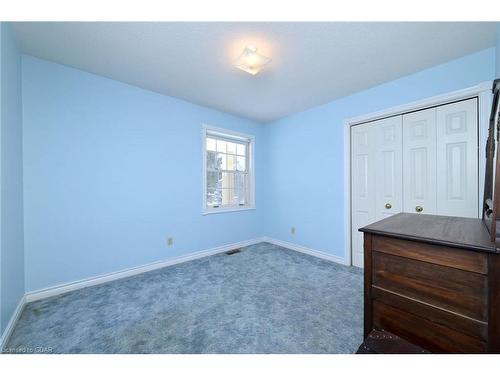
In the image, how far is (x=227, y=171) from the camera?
3777mm

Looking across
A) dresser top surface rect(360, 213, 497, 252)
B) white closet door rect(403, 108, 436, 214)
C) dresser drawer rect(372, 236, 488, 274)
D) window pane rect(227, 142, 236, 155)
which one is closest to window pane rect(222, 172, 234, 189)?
window pane rect(227, 142, 236, 155)

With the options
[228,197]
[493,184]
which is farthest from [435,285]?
[228,197]

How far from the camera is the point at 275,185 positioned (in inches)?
159

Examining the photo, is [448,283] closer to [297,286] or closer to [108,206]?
[297,286]

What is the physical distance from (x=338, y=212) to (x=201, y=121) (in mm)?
2580

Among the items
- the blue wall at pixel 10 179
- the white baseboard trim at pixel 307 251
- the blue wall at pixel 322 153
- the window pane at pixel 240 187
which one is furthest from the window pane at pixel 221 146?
the blue wall at pixel 10 179

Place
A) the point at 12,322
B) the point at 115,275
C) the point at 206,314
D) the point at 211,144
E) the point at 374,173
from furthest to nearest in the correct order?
the point at 211,144 < the point at 374,173 < the point at 115,275 < the point at 206,314 < the point at 12,322

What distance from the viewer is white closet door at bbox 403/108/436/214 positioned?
230 cm

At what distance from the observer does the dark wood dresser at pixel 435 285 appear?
0.84 meters

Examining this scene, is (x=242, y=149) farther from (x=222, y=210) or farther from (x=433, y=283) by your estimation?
(x=433, y=283)

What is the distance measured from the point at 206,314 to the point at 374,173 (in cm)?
263

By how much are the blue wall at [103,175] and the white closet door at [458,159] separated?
3078 mm

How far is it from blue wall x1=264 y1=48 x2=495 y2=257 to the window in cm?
44
